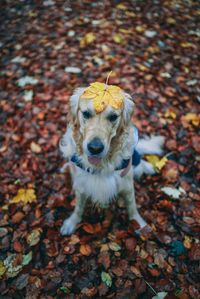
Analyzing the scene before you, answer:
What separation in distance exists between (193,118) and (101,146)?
2.17 meters

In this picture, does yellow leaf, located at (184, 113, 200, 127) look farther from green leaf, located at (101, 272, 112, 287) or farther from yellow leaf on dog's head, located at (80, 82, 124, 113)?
green leaf, located at (101, 272, 112, 287)

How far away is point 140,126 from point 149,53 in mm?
1618

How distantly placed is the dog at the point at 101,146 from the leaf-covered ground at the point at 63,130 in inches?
10.4

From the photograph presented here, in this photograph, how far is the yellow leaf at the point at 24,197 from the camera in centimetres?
334

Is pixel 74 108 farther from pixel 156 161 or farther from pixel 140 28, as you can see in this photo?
pixel 140 28

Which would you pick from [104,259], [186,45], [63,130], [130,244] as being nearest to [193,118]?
[63,130]

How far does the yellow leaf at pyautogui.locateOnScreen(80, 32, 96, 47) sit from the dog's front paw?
10.0 ft

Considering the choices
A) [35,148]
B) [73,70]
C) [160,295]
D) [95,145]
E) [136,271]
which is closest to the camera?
[95,145]

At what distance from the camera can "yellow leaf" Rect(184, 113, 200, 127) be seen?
4078mm

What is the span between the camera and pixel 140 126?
4.03 m

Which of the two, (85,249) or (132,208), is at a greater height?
(132,208)

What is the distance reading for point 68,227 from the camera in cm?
313

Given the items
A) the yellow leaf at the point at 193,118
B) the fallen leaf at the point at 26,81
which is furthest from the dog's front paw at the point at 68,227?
the fallen leaf at the point at 26,81

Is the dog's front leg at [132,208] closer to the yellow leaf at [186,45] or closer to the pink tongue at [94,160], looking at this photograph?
the pink tongue at [94,160]
